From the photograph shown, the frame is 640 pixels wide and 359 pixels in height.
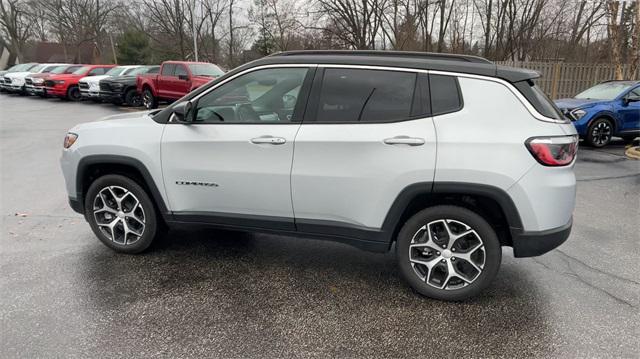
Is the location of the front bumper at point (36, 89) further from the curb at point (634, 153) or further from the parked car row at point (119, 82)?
the curb at point (634, 153)

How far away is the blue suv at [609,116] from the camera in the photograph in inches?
389

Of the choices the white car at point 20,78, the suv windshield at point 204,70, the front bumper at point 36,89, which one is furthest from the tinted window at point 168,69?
the white car at point 20,78

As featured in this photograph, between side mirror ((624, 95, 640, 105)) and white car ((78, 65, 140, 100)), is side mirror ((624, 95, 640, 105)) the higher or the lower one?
the lower one

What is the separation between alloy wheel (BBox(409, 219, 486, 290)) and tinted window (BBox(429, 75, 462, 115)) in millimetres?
830

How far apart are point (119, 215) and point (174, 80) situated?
13.3 meters

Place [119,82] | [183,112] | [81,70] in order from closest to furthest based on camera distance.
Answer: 1. [183,112]
2. [119,82]
3. [81,70]

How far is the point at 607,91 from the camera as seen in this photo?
10.6 m

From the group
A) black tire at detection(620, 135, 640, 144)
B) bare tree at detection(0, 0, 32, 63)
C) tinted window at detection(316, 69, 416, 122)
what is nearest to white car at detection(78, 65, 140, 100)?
tinted window at detection(316, 69, 416, 122)

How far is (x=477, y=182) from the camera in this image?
3012 millimetres

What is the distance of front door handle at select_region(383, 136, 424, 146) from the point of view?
3.07m

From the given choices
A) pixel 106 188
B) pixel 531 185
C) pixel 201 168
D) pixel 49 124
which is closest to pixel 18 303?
pixel 106 188

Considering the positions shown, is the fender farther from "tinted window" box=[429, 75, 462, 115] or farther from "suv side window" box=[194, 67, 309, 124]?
"tinted window" box=[429, 75, 462, 115]

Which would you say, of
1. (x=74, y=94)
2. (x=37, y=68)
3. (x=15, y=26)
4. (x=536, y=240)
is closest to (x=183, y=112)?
(x=536, y=240)

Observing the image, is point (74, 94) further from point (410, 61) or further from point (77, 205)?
point (410, 61)
